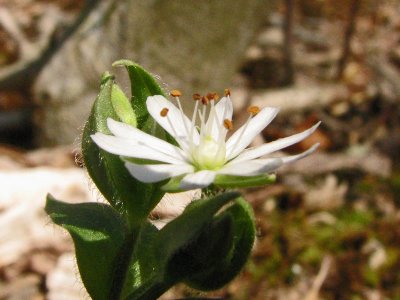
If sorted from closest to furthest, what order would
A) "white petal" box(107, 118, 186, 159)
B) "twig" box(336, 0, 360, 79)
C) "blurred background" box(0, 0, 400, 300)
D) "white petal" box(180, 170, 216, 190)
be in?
1. "white petal" box(180, 170, 216, 190)
2. "white petal" box(107, 118, 186, 159)
3. "blurred background" box(0, 0, 400, 300)
4. "twig" box(336, 0, 360, 79)

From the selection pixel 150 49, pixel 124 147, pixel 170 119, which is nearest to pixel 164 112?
pixel 170 119

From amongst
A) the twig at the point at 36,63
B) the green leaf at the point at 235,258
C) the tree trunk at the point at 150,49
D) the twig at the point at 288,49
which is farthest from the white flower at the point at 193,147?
the twig at the point at 288,49

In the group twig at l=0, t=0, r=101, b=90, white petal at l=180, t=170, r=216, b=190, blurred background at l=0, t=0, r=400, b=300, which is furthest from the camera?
twig at l=0, t=0, r=101, b=90

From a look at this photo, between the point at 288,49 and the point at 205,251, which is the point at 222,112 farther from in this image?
the point at 288,49

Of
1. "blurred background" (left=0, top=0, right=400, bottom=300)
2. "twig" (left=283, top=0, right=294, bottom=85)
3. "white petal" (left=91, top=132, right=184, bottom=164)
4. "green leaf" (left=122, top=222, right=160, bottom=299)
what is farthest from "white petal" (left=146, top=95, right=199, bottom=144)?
"twig" (left=283, top=0, right=294, bottom=85)

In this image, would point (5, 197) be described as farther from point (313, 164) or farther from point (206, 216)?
point (206, 216)

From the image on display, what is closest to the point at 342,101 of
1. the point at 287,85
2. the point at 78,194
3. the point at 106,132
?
the point at 287,85

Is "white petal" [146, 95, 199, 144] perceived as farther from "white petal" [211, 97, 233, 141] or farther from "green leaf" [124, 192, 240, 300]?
"green leaf" [124, 192, 240, 300]

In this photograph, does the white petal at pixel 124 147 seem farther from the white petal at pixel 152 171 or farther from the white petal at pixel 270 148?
the white petal at pixel 270 148
